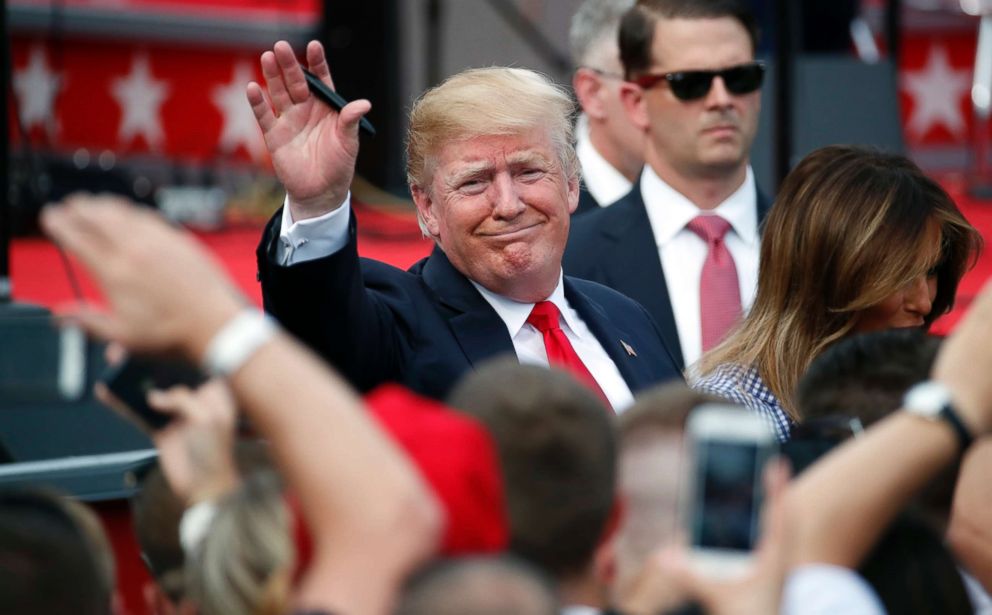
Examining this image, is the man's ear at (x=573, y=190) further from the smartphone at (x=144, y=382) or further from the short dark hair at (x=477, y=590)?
the short dark hair at (x=477, y=590)

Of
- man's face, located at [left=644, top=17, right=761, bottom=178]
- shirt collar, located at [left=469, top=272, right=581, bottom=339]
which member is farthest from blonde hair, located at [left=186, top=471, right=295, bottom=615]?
man's face, located at [left=644, top=17, right=761, bottom=178]

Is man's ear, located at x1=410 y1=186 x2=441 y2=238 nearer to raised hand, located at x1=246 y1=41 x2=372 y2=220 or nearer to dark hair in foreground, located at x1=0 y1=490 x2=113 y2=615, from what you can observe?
raised hand, located at x1=246 y1=41 x2=372 y2=220

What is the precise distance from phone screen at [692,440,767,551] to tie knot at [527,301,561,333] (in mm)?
1540

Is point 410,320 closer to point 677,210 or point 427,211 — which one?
point 427,211

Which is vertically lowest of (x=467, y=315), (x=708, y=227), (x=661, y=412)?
(x=708, y=227)

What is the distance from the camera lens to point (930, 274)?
2885mm

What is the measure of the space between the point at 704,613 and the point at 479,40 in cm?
750

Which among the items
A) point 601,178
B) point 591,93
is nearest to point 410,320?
point 601,178

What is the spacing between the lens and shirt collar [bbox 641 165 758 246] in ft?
12.9

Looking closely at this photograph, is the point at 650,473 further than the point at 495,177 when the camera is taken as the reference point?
No

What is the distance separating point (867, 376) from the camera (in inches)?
77.8

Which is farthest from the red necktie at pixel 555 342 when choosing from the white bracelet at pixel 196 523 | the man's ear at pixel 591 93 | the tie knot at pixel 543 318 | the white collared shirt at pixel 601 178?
the man's ear at pixel 591 93

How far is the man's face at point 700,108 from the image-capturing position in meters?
4.02

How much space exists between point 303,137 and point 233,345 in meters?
1.22
